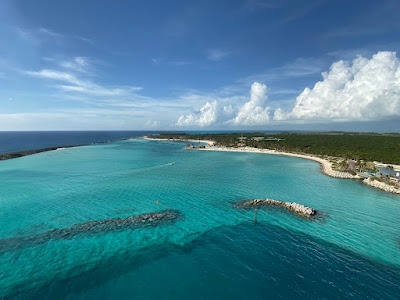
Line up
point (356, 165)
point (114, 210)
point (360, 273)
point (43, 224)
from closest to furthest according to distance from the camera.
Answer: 1. point (360, 273)
2. point (43, 224)
3. point (114, 210)
4. point (356, 165)

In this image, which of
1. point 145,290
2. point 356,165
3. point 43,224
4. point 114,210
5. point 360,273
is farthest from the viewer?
point 356,165

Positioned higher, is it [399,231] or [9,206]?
[9,206]

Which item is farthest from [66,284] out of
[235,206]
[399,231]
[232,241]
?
[399,231]

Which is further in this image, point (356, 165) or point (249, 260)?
point (356, 165)

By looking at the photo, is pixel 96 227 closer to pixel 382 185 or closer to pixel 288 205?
pixel 288 205

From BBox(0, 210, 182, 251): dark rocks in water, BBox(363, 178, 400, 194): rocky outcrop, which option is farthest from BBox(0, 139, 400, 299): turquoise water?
BBox(363, 178, 400, 194): rocky outcrop

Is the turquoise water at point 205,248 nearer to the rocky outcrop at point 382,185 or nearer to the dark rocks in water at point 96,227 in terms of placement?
the dark rocks in water at point 96,227

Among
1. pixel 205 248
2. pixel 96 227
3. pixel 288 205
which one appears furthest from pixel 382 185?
pixel 96 227

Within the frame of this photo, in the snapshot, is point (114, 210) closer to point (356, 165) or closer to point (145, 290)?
point (145, 290)
